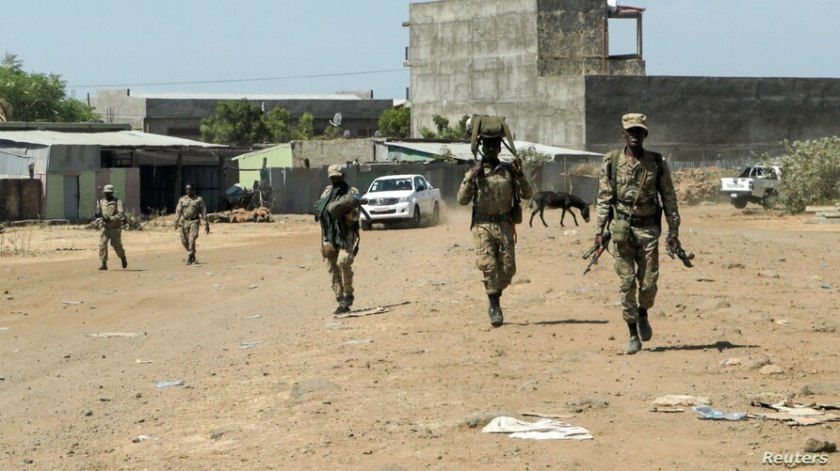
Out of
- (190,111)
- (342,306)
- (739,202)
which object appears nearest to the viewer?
(342,306)

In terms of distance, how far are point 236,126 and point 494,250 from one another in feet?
207

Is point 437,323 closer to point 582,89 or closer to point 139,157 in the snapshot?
point 139,157

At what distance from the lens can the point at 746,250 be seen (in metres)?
23.3

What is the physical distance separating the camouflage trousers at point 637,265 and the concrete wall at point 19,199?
30856 millimetres

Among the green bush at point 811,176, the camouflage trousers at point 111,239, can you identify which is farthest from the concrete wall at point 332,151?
the camouflage trousers at point 111,239

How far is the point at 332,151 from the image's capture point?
55.0m

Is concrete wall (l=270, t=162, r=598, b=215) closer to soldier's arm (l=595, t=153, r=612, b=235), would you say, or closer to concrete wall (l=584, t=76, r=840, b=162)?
concrete wall (l=584, t=76, r=840, b=162)

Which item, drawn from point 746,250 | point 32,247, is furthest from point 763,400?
point 32,247

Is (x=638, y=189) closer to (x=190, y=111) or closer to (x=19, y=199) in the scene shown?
(x=19, y=199)

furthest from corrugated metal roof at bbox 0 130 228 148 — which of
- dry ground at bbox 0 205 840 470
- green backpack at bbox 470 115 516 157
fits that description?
green backpack at bbox 470 115 516 157

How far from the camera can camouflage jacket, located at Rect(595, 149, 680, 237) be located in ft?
35.2

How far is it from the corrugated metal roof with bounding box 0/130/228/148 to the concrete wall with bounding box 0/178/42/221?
1720 millimetres

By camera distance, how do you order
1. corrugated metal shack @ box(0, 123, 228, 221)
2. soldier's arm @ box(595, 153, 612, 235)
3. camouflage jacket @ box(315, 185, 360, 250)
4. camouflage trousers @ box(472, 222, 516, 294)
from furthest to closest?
corrugated metal shack @ box(0, 123, 228, 221) → camouflage jacket @ box(315, 185, 360, 250) → camouflage trousers @ box(472, 222, 516, 294) → soldier's arm @ box(595, 153, 612, 235)

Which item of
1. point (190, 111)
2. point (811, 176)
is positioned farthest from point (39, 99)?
point (811, 176)
